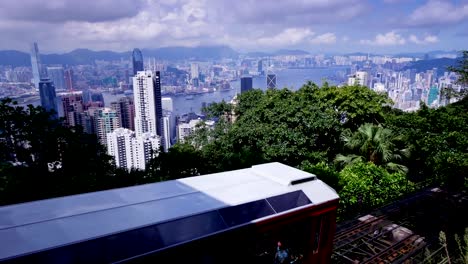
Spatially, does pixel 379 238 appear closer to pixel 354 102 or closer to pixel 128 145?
pixel 354 102

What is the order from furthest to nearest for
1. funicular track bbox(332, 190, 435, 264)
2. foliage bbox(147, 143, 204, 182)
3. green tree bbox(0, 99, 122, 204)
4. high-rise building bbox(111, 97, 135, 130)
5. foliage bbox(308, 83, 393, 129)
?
high-rise building bbox(111, 97, 135, 130) → foliage bbox(308, 83, 393, 129) → foliage bbox(147, 143, 204, 182) → green tree bbox(0, 99, 122, 204) → funicular track bbox(332, 190, 435, 264)

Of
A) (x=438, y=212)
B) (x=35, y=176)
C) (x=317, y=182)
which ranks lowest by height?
(x=438, y=212)

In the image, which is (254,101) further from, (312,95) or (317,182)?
(317,182)

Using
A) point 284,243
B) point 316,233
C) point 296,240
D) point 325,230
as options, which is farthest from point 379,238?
point 284,243

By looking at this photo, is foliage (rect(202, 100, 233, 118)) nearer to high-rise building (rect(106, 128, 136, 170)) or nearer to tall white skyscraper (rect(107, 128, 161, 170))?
tall white skyscraper (rect(107, 128, 161, 170))

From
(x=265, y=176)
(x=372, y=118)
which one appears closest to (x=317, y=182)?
(x=265, y=176)

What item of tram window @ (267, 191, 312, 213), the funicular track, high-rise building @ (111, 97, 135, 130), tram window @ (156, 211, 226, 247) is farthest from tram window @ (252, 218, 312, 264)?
high-rise building @ (111, 97, 135, 130)

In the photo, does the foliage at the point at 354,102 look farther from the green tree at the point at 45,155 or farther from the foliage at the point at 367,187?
the green tree at the point at 45,155
